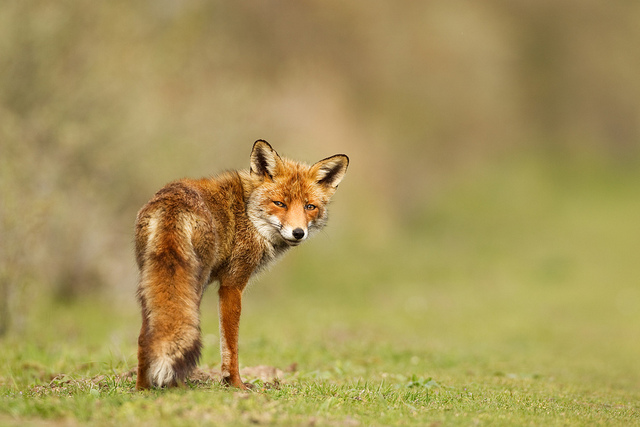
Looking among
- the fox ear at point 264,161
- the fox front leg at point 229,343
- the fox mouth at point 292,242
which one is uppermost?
the fox ear at point 264,161

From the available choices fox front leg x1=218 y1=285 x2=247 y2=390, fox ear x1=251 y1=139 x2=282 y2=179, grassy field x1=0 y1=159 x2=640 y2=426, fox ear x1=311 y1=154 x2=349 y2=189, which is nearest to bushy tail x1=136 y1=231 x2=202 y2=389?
grassy field x1=0 y1=159 x2=640 y2=426

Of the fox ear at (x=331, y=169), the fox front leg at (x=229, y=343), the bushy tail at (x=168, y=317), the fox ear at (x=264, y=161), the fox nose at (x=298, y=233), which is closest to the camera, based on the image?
the bushy tail at (x=168, y=317)

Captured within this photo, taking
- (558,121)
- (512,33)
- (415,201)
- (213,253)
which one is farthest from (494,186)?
(213,253)

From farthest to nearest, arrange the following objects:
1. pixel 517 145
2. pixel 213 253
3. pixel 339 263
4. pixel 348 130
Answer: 1. pixel 517 145
2. pixel 348 130
3. pixel 339 263
4. pixel 213 253

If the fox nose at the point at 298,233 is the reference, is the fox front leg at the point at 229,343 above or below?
below

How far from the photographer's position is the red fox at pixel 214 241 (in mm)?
5902

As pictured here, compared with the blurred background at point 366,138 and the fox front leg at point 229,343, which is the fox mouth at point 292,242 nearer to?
the fox front leg at point 229,343

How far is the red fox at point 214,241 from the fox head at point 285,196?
12 millimetres

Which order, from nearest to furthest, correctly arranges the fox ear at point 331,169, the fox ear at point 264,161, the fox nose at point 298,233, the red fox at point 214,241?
the red fox at point 214,241 < the fox nose at point 298,233 < the fox ear at point 264,161 < the fox ear at point 331,169

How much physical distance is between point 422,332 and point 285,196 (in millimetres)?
11213

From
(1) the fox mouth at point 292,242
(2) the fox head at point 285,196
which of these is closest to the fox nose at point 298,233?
(2) the fox head at point 285,196

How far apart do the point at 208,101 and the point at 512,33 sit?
41.5 metres

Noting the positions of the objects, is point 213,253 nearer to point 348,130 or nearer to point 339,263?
point 339,263

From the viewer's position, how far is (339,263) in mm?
32188
